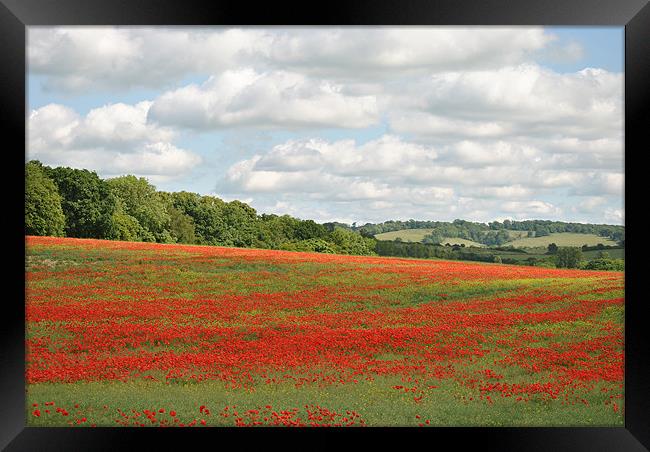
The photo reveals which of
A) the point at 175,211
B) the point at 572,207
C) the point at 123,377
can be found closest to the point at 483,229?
the point at 572,207

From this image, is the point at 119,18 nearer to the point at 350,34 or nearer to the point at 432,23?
the point at 432,23

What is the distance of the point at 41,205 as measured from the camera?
15.3m

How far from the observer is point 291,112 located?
1450cm

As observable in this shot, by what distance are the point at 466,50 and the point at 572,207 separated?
426 centimetres

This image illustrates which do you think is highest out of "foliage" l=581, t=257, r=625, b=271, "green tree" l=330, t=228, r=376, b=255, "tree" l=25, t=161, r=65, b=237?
"tree" l=25, t=161, r=65, b=237

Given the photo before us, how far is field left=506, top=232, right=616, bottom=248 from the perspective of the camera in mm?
14359

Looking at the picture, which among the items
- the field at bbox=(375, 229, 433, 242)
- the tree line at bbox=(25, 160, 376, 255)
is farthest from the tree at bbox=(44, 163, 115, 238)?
the field at bbox=(375, 229, 433, 242)

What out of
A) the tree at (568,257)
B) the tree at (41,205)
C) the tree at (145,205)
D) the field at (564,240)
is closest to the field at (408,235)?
the field at (564,240)

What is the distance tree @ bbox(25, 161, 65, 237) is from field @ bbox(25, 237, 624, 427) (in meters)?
0.66

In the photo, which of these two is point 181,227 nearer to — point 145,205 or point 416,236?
point 145,205

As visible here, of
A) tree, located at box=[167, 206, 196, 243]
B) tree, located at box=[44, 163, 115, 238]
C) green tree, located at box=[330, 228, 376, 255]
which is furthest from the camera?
tree, located at box=[167, 206, 196, 243]

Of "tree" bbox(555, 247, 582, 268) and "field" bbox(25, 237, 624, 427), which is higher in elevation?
"tree" bbox(555, 247, 582, 268)

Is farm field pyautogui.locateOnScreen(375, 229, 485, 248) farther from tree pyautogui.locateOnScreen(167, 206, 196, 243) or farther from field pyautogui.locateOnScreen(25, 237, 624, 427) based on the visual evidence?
tree pyautogui.locateOnScreen(167, 206, 196, 243)

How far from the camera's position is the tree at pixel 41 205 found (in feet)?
48.3
